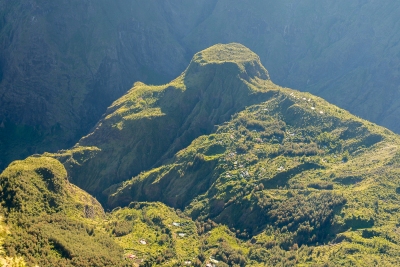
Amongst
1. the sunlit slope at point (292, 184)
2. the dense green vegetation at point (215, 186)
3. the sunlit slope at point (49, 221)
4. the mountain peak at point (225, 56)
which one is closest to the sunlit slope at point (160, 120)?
the dense green vegetation at point (215, 186)

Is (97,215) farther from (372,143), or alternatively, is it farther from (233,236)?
(372,143)

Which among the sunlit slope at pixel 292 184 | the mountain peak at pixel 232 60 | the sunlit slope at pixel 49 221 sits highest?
the mountain peak at pixel 232 60

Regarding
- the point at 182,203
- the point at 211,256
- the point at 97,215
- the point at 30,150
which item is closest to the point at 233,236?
the point at 211,256

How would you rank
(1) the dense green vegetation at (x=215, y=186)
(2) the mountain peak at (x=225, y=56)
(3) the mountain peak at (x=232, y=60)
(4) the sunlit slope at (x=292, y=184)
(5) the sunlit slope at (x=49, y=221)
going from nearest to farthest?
1. (5) the sunlit slope at (x=49, y=221)
2. (1) the dense green vegetation at (x=215, y=186)
3. (4) the sunlit slope at (x=292, y=184)
4. (3) the mountain peak at (x=232, y=60)
5. (2) the mountain peak at (x=225, y=56)

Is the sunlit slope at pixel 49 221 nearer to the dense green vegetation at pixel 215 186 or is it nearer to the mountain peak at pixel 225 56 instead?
the dense green vegetation at pixel 215 186

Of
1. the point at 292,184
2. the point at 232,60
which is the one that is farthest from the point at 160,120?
the point at 292,184

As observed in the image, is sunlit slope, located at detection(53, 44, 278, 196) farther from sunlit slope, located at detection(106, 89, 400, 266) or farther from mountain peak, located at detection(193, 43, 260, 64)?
sunlit slope, located at detection(106, 89, 400, 266)
